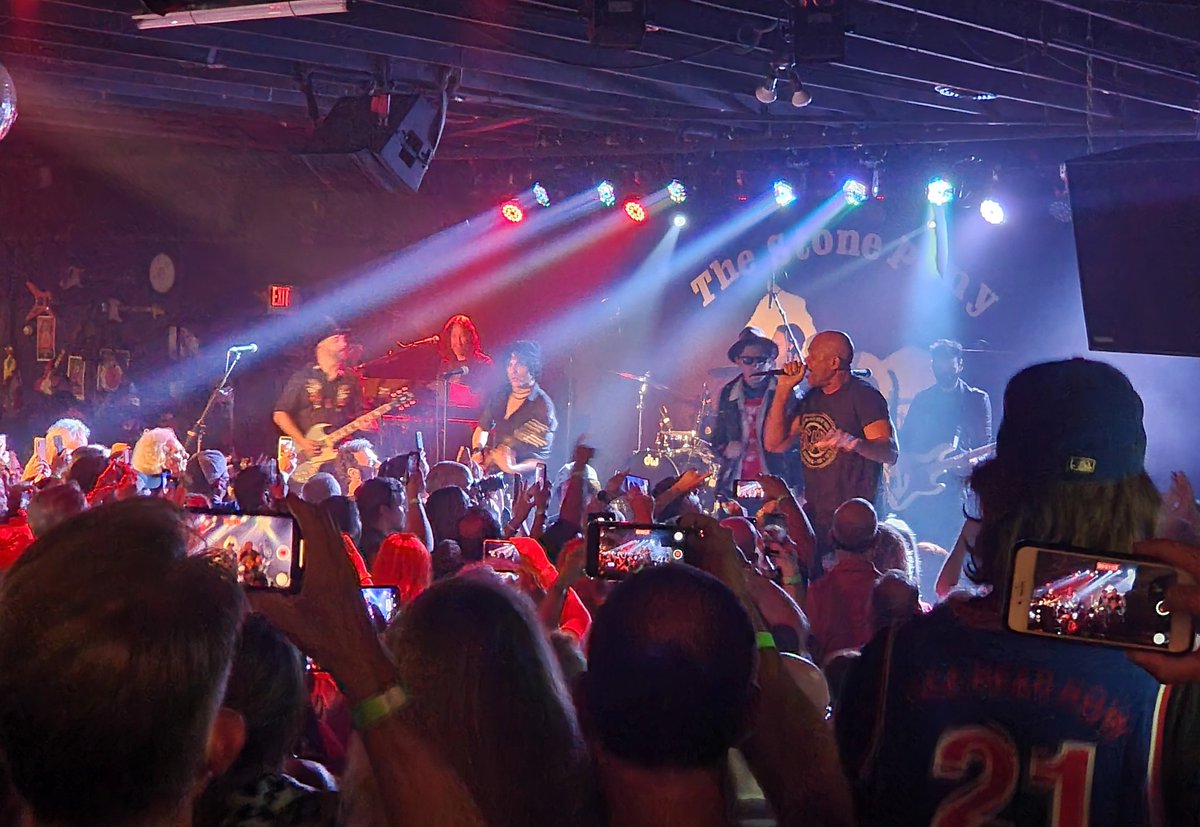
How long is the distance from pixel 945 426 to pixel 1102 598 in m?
9.69

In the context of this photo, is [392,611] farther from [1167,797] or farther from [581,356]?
[581,356]

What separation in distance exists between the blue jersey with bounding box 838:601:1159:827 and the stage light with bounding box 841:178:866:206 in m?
8.99

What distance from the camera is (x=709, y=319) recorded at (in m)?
12.4

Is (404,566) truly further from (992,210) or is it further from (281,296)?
(281,296)

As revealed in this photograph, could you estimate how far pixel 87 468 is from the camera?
5.73 meters

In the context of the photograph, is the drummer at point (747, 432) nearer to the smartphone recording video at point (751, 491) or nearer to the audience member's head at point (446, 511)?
the smartphone recording video at point (751, 491)

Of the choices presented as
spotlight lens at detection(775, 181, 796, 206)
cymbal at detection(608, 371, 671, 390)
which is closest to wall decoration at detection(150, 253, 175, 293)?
cymbal at detection(608, 371, 671, 390)

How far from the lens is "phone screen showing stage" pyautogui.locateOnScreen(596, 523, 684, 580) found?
235 centimetres

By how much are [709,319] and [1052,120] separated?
4.53 meters

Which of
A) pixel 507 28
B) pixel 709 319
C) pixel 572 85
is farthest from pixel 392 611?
pixel 709 319

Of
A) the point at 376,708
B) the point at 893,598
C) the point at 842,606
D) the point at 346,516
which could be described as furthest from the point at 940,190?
the point at 376,708

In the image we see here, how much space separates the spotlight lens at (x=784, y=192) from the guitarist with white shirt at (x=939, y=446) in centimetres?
198

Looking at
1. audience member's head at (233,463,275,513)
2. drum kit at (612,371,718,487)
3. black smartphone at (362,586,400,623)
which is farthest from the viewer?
drum kit at (612,371,718,487)

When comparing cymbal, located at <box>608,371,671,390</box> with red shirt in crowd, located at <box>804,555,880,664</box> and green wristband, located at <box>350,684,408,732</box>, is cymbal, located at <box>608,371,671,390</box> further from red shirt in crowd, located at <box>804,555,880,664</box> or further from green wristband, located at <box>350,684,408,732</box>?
green wristband, located at <box>350,684,408,732</box>
